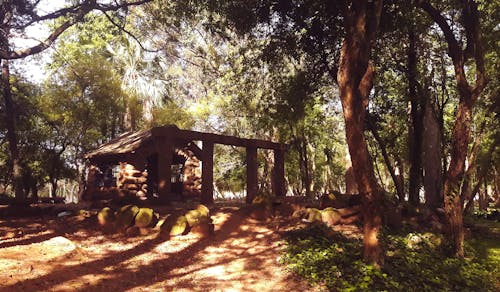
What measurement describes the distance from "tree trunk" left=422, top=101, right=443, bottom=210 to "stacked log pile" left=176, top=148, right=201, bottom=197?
36.9 ft

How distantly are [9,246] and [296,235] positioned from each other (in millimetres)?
6598

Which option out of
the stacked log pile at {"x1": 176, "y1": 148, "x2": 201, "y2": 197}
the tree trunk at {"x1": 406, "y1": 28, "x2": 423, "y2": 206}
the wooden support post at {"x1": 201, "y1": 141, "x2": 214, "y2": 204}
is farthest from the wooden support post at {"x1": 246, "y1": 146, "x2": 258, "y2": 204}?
the tree trunk at {"x1": 406, "y1": 28, "x2": 423, "y2": 206}

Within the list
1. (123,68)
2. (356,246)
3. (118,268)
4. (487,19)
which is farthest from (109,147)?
(487,19)

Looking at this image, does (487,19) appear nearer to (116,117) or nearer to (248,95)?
(248,95)

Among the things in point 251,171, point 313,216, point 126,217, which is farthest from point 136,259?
point 251,171

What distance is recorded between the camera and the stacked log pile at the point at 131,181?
17391 mm

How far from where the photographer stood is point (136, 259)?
8.14 metres

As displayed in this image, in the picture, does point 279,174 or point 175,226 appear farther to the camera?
point 279,174

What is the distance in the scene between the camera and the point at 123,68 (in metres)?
25.7

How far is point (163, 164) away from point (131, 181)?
381 cm

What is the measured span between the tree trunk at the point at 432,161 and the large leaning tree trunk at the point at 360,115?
8.13 meters

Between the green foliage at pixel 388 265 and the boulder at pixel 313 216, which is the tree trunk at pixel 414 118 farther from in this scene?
the boulder at pixel 313 216

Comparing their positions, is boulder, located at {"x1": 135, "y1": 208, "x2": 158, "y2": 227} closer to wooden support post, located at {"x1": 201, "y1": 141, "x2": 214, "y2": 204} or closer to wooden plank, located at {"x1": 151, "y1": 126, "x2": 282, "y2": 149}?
wooden plank, located at {"x1": 151, "y1": 126, "x2": 282, "y2": 149}

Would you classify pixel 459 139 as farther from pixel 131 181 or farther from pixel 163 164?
pixel 131 181
